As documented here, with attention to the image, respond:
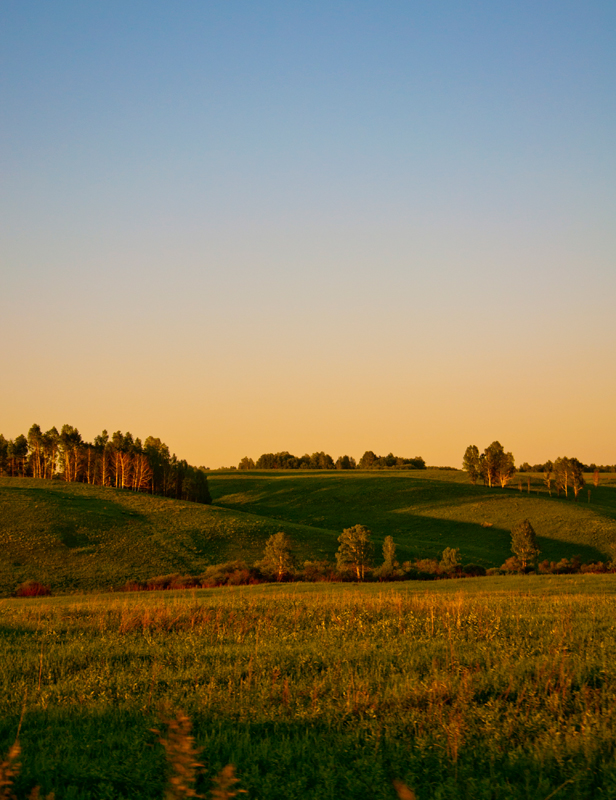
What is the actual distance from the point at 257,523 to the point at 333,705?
220ft

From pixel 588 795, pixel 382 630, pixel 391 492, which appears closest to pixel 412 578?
pixel 382 630

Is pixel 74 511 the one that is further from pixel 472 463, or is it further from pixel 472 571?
pixel 472 463

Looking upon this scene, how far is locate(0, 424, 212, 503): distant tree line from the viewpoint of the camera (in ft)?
372

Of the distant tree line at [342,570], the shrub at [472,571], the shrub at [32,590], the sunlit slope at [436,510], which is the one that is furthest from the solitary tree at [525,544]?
the shrub at [32,590]

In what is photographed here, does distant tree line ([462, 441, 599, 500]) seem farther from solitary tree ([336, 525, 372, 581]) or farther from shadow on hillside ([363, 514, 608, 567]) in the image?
solitary tree ([336, 525, 372, 581])

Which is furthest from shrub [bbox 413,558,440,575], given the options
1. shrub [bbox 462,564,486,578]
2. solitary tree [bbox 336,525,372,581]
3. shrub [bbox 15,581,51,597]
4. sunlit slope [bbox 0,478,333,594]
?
shrub [bbox 15,581,51,597]

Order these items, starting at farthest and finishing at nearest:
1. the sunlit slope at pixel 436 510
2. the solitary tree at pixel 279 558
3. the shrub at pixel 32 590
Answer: the sunlit slope at pixel 436 510 → the solitary tree at pixel 279 558 → the shrub at pixel 32 590

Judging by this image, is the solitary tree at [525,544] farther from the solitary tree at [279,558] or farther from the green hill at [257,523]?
the solitary tree at [279,558]

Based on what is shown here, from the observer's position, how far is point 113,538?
2539 inches

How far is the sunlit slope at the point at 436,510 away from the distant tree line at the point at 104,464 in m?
8.43

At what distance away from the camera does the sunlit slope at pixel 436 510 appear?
251ft

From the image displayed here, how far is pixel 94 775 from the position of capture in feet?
18.2

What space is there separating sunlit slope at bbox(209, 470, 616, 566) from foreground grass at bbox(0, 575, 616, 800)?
52.1 meters

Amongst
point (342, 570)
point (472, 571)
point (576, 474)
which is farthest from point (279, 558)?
point (576, 474)
